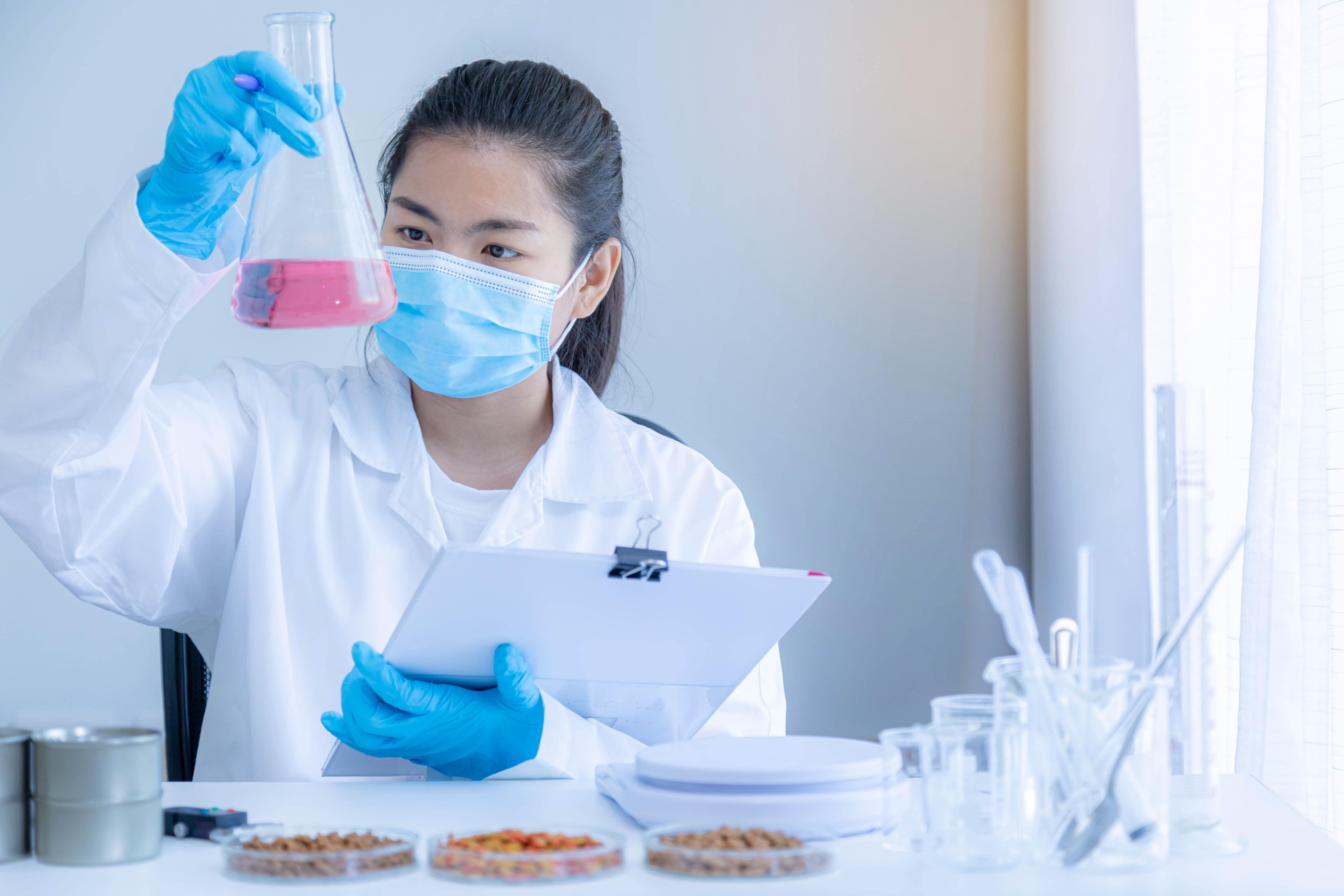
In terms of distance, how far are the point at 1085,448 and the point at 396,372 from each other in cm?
117

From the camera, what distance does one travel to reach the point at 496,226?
1448mm

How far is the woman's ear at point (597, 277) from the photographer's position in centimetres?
165

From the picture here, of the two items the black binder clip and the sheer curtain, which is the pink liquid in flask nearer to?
the black binder clip

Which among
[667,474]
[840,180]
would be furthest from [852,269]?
[667,474]

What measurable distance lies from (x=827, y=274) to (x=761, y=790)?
1729 mm

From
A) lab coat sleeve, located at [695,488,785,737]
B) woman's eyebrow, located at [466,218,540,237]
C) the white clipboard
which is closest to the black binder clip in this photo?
the white clipboard

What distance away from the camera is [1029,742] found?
0.73 metres

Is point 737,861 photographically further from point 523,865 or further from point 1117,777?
point 1117,777

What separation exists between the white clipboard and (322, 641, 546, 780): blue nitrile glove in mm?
19

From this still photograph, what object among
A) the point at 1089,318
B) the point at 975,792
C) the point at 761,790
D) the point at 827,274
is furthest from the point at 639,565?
the point at 827,274

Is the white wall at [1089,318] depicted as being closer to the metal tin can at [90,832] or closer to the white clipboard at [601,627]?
the white clipboard at [601,627]

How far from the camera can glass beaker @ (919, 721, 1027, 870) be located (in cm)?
73

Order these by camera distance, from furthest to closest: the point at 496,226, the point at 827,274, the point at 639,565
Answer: the point at 827,274, the point at 496,226, the point at 639,565

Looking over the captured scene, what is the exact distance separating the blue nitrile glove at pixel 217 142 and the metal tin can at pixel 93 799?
1.60ft
